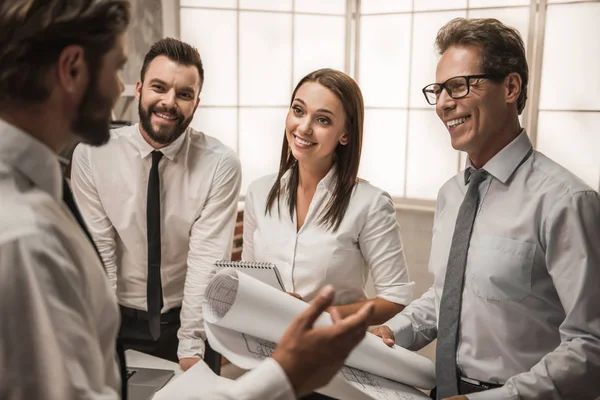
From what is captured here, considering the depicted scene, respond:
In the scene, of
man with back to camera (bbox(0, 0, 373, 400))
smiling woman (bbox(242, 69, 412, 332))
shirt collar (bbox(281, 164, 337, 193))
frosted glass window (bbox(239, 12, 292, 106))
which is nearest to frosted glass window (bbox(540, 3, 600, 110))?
frosted glass window (bbox(239, 12, 292, 106))

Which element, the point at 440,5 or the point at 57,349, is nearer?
the point at 57,349

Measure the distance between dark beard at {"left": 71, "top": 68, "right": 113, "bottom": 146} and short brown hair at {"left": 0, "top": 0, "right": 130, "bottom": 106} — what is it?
5 centimetres

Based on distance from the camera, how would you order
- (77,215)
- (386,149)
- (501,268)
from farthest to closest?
1. (386,149)
2. (501,268)
3. (77,215)

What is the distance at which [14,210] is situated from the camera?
59cm

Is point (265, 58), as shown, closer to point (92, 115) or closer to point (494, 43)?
point (494, 43)

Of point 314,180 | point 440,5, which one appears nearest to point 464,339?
point 314,180

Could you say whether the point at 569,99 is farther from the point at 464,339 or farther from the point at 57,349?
the point at 57,349

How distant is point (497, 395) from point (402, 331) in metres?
0.34

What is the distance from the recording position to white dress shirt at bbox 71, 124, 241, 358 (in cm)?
189

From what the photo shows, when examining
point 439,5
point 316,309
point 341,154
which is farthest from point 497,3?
point 316,309

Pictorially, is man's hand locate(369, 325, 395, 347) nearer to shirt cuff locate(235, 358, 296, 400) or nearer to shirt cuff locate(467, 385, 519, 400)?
shirt cuff locate(467, 385, 519, 400)

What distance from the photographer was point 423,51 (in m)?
3.50

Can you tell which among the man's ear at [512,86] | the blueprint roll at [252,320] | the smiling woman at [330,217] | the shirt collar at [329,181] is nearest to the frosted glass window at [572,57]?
the smiling woman at [330,217]

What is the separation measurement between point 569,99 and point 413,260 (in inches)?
54.6
